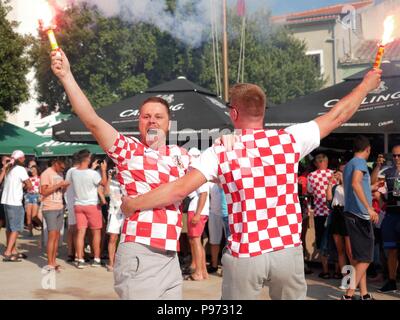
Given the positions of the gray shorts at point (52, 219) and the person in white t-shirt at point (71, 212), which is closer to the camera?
→ the gray shorts at point (52, 219)

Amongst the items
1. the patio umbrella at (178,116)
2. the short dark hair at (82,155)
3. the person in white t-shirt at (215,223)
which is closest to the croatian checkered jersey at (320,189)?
the person in white t-shirt at (215,223)

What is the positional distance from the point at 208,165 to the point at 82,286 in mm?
5119

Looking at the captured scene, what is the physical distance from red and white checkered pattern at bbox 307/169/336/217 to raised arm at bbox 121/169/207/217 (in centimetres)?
534

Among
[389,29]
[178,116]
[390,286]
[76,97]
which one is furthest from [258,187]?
[178,116]

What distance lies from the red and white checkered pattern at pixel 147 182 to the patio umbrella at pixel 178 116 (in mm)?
5422

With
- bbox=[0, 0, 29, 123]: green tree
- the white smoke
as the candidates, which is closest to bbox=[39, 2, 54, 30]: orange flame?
the white smoke

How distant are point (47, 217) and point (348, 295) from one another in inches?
180

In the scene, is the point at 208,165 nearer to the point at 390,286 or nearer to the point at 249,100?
the point at 249,100

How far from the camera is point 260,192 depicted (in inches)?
116

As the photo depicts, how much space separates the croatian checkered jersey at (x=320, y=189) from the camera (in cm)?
808

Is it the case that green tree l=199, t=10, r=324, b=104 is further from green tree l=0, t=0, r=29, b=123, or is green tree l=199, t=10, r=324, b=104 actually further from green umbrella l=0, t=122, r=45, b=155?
green umbrella l=0, t=122, r=45, b=155

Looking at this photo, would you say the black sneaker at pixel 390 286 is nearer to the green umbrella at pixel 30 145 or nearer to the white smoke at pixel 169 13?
the white smoke at pixel 169 13

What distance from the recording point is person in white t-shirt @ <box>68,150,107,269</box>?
8.86 meters
